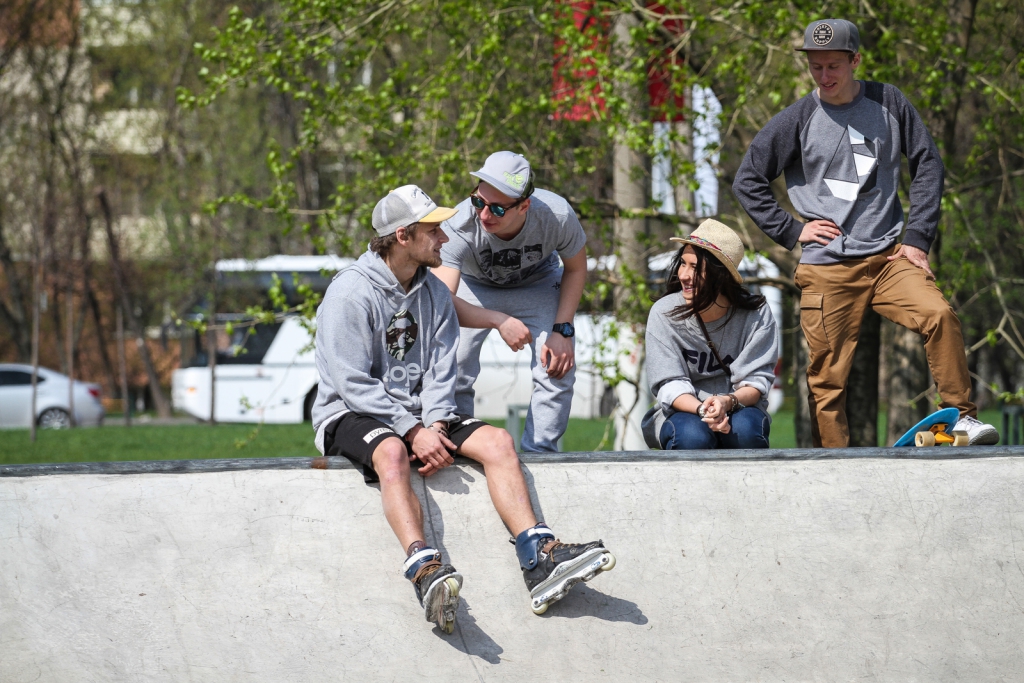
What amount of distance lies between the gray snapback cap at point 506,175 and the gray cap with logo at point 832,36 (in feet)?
4.41

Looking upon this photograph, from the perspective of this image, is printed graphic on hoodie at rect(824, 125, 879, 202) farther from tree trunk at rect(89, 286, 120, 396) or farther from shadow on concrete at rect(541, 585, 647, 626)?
tree trunk at rect(89, 286, 120, 396)

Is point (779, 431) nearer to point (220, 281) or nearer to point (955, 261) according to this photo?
point (955, 261)

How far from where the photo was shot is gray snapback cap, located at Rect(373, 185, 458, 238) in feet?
13.5

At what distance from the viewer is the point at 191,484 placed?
12.4 ft

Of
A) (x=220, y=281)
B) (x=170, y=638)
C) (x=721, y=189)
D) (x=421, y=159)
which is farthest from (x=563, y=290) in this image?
(x=220, y=281)

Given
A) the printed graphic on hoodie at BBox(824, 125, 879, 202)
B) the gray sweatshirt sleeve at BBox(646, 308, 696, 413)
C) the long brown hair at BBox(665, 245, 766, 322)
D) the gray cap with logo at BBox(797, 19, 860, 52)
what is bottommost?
the gray sweatshirt sleeve at BBox(646, 308, 696, 413)

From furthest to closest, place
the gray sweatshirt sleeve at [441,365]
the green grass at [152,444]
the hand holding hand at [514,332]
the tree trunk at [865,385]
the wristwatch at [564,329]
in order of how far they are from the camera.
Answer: the green grass at [152,444] < the tree trunk at [865,385] < the wristwatch at [564,329] < the hand holding hand at [514,332] < the gray sweatshirt sleeve at [441,365]

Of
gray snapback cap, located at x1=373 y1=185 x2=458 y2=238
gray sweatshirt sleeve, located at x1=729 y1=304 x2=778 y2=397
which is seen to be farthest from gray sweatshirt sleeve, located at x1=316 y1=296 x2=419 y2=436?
gray sweatshirt sleeve, located at x1=729 y1=304 x2=778 y2=397

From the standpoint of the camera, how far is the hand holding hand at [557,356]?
4.71 m

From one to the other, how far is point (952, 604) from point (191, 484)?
2691 mm

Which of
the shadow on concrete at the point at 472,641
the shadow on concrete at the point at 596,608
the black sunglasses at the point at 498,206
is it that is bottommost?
the shadow on concrete at the point at 472,641

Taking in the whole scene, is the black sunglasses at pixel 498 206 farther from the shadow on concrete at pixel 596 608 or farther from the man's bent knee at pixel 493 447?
the shadow on concrete at pixel 596 608

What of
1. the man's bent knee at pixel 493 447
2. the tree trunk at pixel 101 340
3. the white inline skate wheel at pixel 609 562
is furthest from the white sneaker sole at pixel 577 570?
the tree trunk at pixel 101 340

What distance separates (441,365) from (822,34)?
7.07 ft
